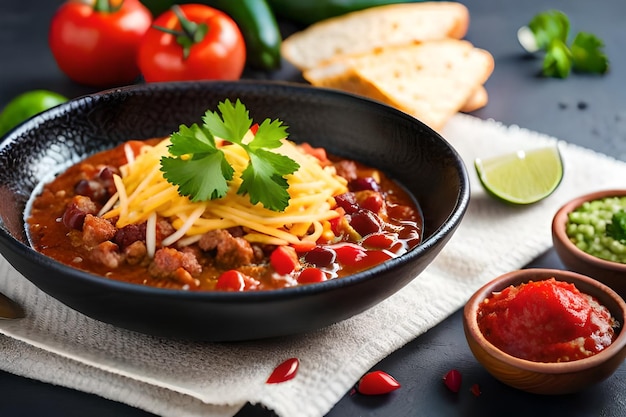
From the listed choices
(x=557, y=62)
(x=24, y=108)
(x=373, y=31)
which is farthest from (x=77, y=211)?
(x=557, y=62)

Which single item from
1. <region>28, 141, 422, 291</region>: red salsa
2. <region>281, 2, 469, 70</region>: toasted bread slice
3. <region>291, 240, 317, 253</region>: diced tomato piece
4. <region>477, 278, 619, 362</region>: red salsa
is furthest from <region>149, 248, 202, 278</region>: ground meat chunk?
<region>281, 2, 469, 70</region>: toasted bread slice

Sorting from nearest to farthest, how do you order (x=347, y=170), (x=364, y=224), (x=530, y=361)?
1. (x=530, y=361)
2. (x=364, y=224)
3. (x=347, y=170)

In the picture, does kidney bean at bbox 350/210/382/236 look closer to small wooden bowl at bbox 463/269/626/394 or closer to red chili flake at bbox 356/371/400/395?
small wooden bowl at bbox 463/269/626/394

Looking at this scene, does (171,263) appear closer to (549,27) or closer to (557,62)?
(557,62)

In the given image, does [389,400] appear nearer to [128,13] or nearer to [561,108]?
[561,108]

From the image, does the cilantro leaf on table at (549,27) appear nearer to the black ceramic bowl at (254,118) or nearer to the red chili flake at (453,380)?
the black ceramic bowl at (254,118)

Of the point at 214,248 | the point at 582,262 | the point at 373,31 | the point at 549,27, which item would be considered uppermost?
the point at 214,248
